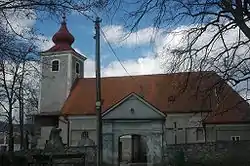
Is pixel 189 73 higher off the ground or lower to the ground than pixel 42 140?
higher

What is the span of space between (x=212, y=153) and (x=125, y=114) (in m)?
9.10

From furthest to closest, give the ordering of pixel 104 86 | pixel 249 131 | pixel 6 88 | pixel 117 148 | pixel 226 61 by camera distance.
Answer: pixel 104 86
pixel 249 131
pixel 117 148
pixel 6 88
pixel 226 61

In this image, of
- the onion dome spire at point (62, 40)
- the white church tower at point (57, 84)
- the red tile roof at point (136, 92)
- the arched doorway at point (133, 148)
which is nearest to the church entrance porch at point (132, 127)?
the red tile roof at point (136, 92)

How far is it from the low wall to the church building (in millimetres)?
2471

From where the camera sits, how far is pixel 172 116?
39.5 m

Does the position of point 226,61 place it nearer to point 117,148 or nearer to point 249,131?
point 117,148

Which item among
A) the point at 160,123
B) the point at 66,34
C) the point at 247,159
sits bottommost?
the point at 247,159

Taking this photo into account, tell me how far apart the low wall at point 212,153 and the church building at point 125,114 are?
2471 millimetres

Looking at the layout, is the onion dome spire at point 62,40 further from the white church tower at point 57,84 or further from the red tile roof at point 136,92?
the red tile roof at point 136,92

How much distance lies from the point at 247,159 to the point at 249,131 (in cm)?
1217

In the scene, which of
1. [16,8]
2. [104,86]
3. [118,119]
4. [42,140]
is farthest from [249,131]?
[16,8]

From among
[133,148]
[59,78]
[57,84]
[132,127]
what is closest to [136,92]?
[133,148]

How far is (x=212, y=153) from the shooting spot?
1065 inches

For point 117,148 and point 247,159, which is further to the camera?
point 117,148
